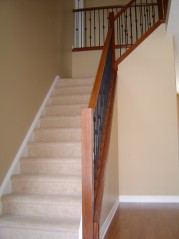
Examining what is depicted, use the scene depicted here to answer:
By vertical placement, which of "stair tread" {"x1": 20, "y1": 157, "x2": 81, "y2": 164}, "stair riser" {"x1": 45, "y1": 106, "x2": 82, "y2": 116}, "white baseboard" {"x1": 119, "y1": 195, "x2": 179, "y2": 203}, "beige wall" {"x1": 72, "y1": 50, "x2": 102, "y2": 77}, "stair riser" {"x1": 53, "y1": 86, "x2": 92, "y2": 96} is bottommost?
"white baseboard" {"x1": 119, "y1": 195, "x2": 179, "y2": 203}

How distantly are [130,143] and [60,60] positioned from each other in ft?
6.92

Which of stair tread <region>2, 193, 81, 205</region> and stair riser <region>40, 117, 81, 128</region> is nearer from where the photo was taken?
stair tread <region>2, 193, 81, 205</region>

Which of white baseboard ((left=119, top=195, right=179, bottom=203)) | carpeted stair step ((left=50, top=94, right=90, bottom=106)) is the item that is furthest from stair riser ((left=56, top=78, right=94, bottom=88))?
white baseboard ((left=119, top=195, right=179, bottom=203))

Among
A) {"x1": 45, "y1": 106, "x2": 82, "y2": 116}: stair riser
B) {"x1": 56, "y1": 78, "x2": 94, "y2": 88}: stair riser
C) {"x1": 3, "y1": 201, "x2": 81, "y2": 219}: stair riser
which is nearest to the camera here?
{"x1": 3, "y1": 201, "x2": 81, "y2": 219}: stair riser

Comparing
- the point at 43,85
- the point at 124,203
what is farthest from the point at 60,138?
the point at 124,203

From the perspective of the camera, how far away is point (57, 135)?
3.45m

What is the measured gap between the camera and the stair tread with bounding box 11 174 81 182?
8.83 feet

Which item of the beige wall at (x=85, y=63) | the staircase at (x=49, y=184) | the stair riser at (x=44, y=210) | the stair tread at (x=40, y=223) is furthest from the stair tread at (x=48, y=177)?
the beige wall at (x=85, y=63)

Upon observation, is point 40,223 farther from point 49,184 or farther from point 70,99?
point 70,99

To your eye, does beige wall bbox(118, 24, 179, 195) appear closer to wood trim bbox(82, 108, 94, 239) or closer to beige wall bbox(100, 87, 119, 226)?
beige wall bbox(100, 87, 119, 226)

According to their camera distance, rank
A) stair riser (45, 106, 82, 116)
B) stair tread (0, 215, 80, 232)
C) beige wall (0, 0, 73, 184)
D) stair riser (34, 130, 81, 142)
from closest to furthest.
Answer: stair tread (0, 215, 80, 232) → beige wall (0, 0, 73, 184) → stair riser (34, 130, 81, 142) → stair riser (45, 106, 82, 116)

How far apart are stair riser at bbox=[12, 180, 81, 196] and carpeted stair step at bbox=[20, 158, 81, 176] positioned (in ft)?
0.73

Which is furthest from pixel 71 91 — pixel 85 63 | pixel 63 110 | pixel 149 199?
pixel 149 199

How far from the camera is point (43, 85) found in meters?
4.01
